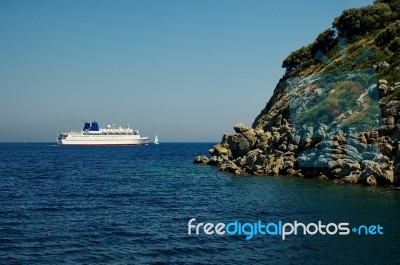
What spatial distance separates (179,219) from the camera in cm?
3170

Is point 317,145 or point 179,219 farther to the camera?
point 317,145

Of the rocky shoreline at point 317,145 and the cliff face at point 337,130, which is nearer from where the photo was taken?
the rocky shoreline at point 317,145

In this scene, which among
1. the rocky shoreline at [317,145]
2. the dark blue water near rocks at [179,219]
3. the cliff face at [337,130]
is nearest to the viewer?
the dark blue water near rocks at [179,219]

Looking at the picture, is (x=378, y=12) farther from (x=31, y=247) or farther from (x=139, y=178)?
(x=31, y=247)

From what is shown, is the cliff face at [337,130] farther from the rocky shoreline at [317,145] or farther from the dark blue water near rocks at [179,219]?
the dark blue water near rocks at [179,219]

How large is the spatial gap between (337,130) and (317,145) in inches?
153

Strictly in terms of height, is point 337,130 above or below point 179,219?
above

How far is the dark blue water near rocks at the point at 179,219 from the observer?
2220cm

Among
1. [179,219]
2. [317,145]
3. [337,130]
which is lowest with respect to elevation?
[179,219]

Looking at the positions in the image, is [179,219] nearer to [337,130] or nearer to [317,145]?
[317,145]

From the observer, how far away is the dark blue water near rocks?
2220 cm

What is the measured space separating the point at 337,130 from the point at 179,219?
35588 mm

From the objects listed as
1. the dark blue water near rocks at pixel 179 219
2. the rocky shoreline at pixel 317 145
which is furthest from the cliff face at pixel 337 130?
the dark blue water near rocks at pixel 179 219

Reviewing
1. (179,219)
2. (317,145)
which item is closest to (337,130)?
(317,145)
